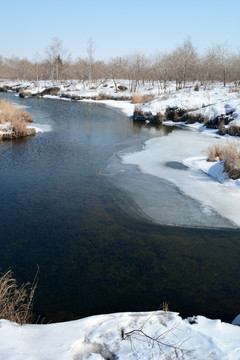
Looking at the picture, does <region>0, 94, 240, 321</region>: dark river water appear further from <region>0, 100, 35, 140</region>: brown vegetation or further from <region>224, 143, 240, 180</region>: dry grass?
<region>0, 100, 35, 140</region>: brown vegetation

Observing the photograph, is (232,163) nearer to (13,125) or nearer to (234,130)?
(234,130)

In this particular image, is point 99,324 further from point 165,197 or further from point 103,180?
point 103,180

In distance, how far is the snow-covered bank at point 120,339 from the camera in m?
2.74

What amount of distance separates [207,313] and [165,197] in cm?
398

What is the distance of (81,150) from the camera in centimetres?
1303

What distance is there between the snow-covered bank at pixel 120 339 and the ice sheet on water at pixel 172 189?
10.5 feet

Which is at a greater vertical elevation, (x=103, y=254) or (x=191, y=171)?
(x=191, y=171)

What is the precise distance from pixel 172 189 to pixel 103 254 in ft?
12.2

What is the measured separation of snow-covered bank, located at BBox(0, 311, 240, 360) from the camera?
2742mm

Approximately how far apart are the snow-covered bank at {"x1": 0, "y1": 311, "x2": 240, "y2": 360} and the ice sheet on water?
10.5 ft

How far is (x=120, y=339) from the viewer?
3033 mm

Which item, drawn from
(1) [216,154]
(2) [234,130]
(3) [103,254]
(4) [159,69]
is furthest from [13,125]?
(4) [159,69]

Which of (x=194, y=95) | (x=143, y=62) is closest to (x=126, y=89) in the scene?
(x=143, y=62)

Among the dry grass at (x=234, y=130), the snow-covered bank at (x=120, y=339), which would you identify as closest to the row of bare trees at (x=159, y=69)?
the dry grass at (x=234, y=130)
